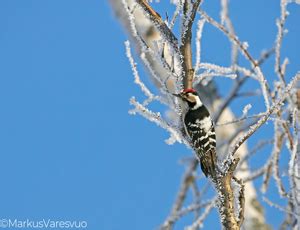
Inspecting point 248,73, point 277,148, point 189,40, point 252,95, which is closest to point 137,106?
point 189,40

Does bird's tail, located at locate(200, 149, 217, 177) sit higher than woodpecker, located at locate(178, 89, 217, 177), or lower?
lower

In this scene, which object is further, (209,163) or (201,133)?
(201,133)

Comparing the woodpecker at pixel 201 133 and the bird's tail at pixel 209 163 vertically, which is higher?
the woodpecker at pixel 201 133

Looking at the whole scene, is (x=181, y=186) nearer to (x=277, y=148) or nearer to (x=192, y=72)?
(x=277, y=148)

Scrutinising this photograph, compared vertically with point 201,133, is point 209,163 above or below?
below

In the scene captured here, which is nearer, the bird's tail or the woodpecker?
the bird's tail
